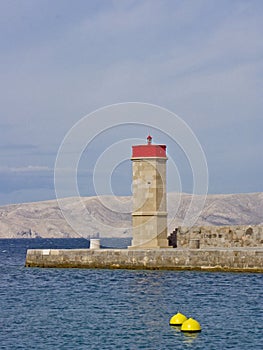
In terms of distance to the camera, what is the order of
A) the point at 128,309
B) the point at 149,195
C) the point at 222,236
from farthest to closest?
the point at 222,236 < the point at 149,195 < the point at 128,309

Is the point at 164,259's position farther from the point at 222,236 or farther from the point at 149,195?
the point at 222,236

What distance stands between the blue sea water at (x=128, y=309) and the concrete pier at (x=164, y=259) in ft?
2.30

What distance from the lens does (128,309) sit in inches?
1328

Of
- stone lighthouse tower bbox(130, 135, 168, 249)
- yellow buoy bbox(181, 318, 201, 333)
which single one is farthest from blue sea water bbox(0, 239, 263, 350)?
stone lighthouse tower bbox(130, 135, 168, 249)

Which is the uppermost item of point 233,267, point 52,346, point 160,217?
point 160,217

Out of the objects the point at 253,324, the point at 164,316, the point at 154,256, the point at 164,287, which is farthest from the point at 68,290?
the point at 253,324

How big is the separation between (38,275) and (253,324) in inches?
927

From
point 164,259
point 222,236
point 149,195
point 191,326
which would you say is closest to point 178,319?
point 191,326

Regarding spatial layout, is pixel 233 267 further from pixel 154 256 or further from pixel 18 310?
pixel 18 310

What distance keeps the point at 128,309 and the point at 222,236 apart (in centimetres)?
2066

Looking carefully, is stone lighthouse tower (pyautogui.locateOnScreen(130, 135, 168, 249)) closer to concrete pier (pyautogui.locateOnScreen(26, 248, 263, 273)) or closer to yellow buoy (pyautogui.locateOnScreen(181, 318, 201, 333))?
concrete pier (pyautogui.locateOnScreen(26, 248, 263, 273))

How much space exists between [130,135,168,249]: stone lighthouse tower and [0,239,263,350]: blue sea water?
3205 mm

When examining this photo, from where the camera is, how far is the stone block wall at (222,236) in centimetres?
5247

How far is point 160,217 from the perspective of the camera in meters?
50.8
